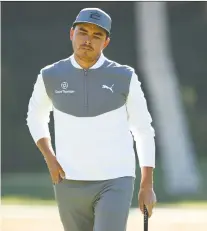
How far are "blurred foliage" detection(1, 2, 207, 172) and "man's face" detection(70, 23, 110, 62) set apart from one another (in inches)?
468

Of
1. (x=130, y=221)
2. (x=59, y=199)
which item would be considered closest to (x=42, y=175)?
(x=130, y=221)

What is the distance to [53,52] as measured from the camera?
17.6 metres

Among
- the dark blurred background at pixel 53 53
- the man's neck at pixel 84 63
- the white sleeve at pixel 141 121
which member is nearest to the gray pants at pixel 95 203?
the white sleeve at pixel 141 121

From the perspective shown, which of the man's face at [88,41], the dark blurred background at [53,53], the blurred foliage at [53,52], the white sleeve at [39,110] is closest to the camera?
the man's face at [88,41]

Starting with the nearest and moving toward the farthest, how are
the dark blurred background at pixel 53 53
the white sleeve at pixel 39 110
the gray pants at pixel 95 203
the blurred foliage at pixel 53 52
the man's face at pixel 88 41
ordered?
1. the gray pants at pixel 95 203
2. the man's face at pixel 88 41
3. the white sleeve at pixel 39 110
4. the dark blurred background at pixel 53 53
5. the blurred foliage at pixel 53 52

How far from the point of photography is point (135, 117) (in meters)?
4.68

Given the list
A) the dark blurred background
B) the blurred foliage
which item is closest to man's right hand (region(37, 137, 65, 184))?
the dark blurred background

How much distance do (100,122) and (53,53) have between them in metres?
13.0

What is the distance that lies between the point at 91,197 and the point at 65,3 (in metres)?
13.5

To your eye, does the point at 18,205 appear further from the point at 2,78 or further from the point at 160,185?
the point at 2,78

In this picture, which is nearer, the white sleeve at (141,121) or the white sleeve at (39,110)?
the white sleeve at (141,121)

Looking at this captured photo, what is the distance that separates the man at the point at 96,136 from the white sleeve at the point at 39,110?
0.09m

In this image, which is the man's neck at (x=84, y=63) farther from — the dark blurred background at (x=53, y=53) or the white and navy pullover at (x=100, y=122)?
the dark blurred background at (x=53, y=53)

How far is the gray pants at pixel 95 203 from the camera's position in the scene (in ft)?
15.0
